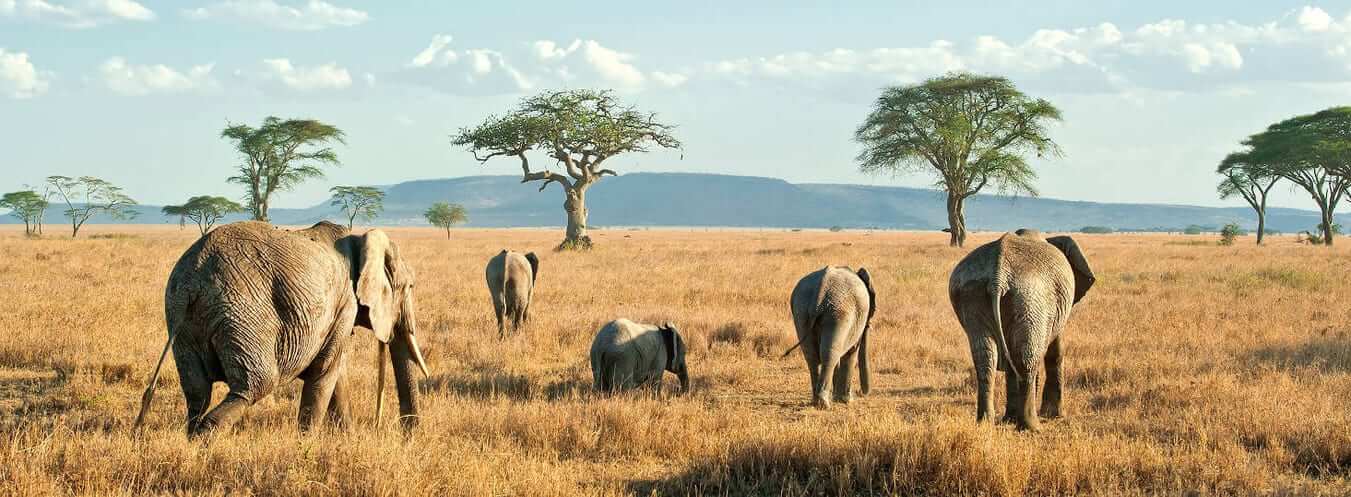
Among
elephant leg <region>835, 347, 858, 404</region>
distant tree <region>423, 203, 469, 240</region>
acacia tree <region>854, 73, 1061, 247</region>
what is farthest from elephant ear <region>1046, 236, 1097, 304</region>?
distant tree <region>423, 203, 469, 240</region>

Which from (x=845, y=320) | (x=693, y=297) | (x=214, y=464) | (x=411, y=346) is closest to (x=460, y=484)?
(x=214, y=464)

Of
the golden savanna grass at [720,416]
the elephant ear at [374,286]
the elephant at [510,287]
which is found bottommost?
the golden savanna grass at [720,416]

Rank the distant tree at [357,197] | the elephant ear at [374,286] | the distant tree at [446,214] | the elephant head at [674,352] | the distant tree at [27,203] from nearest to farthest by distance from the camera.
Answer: the elephant ear at [374,286] → the elephant head at [674,352] → the distant tree at [27,203] → the distant tree at [357,197] → the distant tree at [446,214]

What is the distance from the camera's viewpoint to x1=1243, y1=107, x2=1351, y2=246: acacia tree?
49994 millimetres

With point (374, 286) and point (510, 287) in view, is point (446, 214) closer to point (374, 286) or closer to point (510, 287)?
point (510, 287)

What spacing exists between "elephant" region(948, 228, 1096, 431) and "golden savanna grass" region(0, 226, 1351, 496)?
400 mm

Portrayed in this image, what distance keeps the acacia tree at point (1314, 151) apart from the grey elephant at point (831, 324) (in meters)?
49.0

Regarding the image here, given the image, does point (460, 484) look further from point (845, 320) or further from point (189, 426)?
point (845, 320)

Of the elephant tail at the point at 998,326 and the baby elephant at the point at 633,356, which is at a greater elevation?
the elephant tail at the point at 998,326

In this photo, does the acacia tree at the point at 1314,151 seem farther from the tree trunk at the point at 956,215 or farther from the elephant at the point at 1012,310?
the elephant at the point at 1012,310

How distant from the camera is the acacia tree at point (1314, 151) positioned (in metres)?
50.0

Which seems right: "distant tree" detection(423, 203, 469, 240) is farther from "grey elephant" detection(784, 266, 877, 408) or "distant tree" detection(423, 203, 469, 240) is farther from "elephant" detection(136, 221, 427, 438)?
"elephant" detection(136, 221, 427, 438)

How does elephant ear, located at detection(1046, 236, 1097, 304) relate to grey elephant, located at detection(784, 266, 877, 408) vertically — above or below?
above

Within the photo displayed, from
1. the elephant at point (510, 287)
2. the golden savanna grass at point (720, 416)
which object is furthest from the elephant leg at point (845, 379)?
the elephant at point (510, 287)
